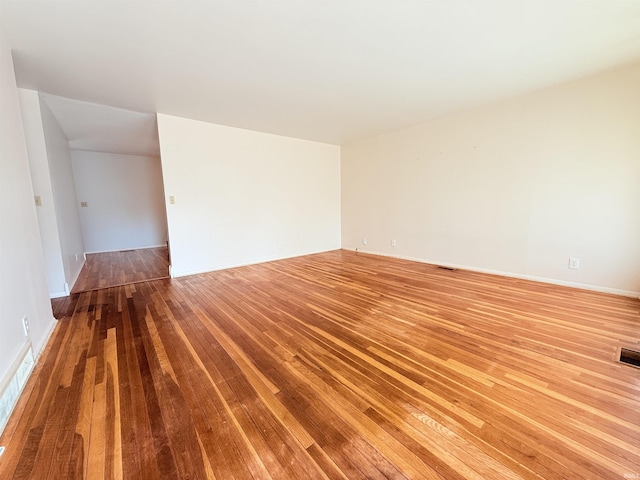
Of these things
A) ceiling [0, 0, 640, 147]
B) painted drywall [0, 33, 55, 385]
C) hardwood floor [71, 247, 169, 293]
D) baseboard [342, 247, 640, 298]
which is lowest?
hardwood floor [71, 247, 169, 293]

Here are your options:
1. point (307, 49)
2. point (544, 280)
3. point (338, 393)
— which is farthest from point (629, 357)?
point (307, 49)

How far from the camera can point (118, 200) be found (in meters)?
6.61

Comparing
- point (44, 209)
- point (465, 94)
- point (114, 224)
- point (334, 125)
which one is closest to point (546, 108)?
point (465, 94)

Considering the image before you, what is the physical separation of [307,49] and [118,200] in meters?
6.74

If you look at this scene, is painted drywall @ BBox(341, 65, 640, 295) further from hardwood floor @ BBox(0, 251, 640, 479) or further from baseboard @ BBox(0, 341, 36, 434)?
baseboard @ BBox(0, 341, 36, 434)

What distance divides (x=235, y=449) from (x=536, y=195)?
13.8 feet

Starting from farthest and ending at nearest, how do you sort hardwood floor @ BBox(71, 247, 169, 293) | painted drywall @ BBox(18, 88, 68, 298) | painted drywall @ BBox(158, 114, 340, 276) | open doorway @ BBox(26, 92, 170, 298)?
painted drywall @ BBox(158, 114, 340, 276) < hardwood floor @ BBox(71, 247, 169, 293) < open doorway @ BBox(26, 92, 170, 298) < painted drywall @ BBox(18, 88, 68, 298)

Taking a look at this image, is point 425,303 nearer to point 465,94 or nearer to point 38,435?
point 465,94

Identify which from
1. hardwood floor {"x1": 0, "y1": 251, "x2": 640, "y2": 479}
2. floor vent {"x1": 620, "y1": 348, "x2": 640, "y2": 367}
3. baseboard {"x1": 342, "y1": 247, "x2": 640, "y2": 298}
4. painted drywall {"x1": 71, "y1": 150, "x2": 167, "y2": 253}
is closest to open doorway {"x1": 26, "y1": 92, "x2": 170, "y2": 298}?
painted drywall {"x1": 71, "y1": 150, "x2": 167, "y2": 253}

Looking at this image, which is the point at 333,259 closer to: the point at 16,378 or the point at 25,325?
the point at 25,325

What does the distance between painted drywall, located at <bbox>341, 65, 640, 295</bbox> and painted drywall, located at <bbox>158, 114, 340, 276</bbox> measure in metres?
1.63

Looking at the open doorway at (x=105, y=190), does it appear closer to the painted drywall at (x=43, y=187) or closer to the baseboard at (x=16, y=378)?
the painted drywall at (x=43, y=187)

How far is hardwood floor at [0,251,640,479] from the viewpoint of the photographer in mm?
1072

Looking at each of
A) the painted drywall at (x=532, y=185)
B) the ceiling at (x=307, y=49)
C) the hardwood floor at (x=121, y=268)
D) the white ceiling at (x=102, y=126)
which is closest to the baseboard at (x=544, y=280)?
the painted drywall at (x=532, y=185)
